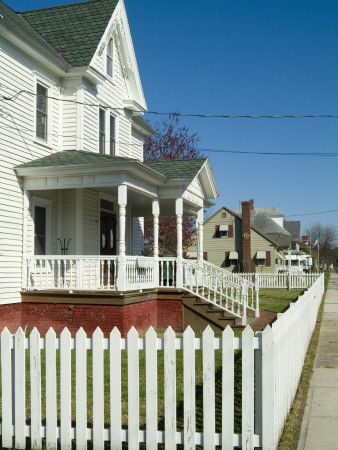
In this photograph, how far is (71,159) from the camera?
14.2 m

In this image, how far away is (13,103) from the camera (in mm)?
13617

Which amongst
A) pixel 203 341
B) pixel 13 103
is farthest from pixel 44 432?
pixel 13 103

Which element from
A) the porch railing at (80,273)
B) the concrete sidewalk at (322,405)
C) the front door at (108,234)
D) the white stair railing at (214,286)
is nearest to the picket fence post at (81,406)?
the concrete sidewalk at (322,405)

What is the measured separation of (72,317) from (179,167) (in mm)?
5708

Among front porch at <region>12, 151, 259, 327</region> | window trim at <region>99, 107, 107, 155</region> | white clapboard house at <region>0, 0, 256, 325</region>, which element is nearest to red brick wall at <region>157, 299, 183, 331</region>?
front porch at <region>12, 151, 259, 327</region>

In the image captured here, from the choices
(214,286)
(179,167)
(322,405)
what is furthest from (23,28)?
(322,405)

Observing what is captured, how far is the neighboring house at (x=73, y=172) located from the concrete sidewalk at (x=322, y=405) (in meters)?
5.00

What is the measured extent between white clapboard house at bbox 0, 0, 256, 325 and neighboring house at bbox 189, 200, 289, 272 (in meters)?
32.3

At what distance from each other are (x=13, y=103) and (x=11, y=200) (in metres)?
2.41

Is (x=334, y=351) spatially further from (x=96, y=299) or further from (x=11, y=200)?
(x=11, y=200)

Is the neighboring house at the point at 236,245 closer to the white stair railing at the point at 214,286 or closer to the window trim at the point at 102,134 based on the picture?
the window trim at the point at 102,134

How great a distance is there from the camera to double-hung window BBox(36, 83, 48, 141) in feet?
48.9

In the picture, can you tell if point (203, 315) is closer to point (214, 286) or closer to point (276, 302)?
point (214, 286)

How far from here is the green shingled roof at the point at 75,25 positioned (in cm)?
1633
